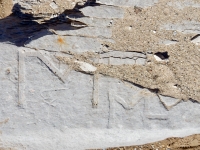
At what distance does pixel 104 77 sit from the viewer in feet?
9.01

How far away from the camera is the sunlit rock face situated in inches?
108

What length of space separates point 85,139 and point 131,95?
1.87ft

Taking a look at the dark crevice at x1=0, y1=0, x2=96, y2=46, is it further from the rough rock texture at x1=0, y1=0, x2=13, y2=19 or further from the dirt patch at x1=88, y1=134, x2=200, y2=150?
the dirt patch at x1=88, y1=134, x2=200, y2=150

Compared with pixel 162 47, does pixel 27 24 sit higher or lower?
higher

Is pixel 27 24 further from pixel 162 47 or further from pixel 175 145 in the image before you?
pixel 175 145

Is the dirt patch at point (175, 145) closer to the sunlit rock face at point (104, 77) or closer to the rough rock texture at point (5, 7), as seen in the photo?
the sunlit rock face at point (104, 77)

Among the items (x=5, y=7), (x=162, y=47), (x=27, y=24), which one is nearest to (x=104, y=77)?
(x=162, y=47)

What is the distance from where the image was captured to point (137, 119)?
2762 millimetres

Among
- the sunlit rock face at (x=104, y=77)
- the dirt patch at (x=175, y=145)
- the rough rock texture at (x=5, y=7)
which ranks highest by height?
the rough rock texture at (x=5, y=7)

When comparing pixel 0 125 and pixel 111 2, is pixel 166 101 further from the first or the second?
pixel 0 125

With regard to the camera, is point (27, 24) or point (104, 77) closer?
point (104, 77)

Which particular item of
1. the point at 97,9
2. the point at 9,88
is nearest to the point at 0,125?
the point at 9,88

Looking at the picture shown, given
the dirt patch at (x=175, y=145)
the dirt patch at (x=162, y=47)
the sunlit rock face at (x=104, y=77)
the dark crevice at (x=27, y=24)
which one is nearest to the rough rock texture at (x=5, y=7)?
the dark crevice at (x=27, y=24)

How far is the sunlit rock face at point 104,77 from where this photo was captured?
2.73 meters
